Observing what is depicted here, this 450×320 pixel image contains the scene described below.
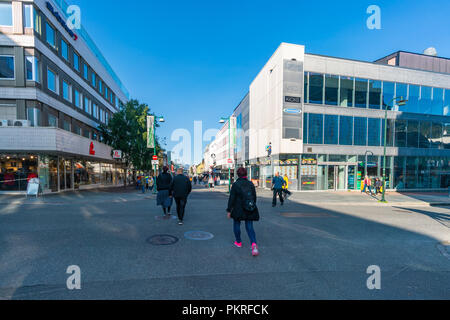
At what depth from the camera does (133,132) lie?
68.2 feet

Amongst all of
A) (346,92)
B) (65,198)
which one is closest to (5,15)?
(65,198)

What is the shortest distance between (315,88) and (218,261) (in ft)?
65.8

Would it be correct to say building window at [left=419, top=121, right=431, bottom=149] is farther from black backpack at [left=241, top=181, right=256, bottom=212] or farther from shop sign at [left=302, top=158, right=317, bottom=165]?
black backpack at [left=241, top=181, right=256, bottom=212]

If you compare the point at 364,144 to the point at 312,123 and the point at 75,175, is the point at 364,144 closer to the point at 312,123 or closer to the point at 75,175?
the point at 312,123

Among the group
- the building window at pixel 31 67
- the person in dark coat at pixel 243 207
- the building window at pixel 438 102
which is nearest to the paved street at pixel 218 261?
Result: the person in dark coat at pixel 243 207

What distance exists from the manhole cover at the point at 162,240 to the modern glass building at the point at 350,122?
1540cm

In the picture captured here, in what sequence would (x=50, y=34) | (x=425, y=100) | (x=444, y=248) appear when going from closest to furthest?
(x=444, y=248)
(x=50, y=34)
(x=425, y=100)

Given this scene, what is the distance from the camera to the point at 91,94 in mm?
22109

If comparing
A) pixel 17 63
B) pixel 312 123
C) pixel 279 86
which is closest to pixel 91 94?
pixel 17 63

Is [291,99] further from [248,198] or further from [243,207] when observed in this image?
[243,207]

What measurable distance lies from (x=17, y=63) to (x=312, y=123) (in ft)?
77.7

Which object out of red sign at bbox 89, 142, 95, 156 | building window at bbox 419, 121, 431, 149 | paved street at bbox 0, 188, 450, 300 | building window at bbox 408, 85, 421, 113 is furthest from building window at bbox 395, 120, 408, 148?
red sign at bbox 89, 142, 95, 156

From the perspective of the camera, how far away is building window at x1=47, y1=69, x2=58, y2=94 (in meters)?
15.2
